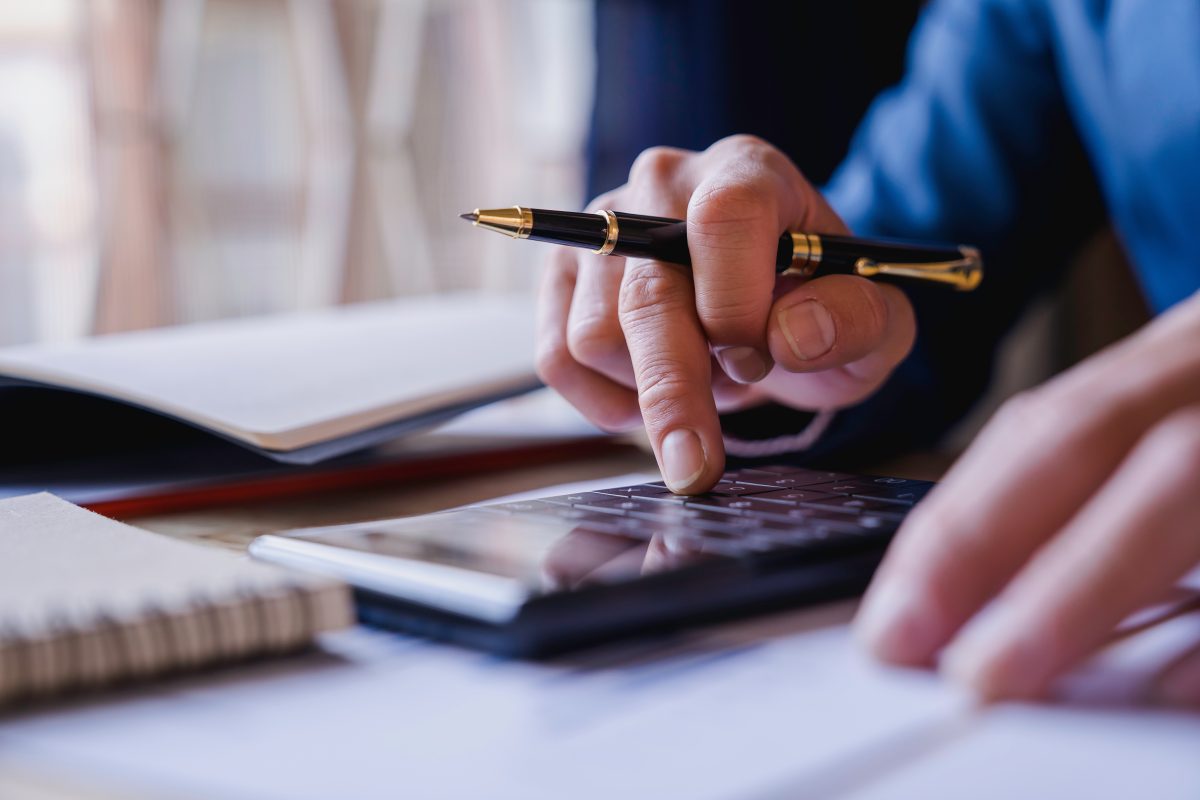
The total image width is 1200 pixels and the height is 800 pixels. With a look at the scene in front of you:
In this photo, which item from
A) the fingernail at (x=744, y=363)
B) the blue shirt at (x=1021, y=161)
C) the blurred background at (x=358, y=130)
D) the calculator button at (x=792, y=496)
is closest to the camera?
the calculator button at (x=792, y=496)

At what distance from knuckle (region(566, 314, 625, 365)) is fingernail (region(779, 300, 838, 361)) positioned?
0.08 m

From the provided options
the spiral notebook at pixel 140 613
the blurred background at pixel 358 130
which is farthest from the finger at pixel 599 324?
the blurred background at pixel 358 130

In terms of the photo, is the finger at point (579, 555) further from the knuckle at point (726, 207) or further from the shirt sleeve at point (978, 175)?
the shirt sleeve at point (978, 175)

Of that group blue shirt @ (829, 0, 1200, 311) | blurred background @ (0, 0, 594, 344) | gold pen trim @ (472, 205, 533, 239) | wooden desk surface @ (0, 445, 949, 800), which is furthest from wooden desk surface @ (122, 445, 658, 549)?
blurred background @ (0, 0, 594, 344)

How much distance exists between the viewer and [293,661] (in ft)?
0.74

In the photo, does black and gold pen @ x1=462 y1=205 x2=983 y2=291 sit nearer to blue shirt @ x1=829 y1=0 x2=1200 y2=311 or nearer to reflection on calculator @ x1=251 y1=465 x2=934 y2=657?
reflection on calculator @ x1=251 y1=465 x2=934 y2=657

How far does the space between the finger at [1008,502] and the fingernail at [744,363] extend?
21 cm

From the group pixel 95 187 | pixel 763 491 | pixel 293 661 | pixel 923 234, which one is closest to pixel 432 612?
pixel 293 661

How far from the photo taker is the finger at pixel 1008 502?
0.20 m

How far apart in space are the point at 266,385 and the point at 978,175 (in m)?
0.51

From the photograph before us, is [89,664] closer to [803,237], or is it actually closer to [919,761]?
[919,761]

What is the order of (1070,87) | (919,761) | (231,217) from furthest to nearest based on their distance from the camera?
(231,217), (1070,87), (919,761)

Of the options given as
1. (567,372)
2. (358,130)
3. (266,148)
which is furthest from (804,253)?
(358,130)

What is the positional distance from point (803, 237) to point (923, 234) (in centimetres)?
34
